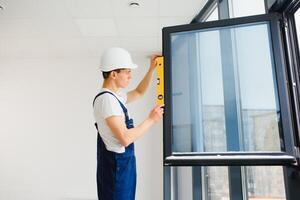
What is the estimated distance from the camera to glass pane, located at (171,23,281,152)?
1689 millimetres

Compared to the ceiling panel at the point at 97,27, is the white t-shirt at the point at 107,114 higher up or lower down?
lower down

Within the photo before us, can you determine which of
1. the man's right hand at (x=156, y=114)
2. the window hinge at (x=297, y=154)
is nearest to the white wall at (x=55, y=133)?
the man's right hand at (x=156, y=114)

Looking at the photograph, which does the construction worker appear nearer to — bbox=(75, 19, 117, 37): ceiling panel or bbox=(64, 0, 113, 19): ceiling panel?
bbox=(64, 0, 113, 19): ceiling panel

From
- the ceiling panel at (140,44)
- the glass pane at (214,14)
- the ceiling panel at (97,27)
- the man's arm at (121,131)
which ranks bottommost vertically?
the man's arm at (121,131)

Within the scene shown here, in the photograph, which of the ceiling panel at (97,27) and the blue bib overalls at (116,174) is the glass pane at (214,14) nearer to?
the ceiling panel at (97,27)

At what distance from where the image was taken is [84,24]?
3168 mm

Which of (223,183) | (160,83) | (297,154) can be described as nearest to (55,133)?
(223,183)

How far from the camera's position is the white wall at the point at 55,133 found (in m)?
3.81

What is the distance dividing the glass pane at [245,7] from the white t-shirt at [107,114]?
134cm

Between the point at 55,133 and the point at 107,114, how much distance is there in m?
2.74

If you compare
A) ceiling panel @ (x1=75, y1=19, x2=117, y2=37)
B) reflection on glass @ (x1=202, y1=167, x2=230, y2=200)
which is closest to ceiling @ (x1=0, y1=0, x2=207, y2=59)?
ceiling panel @ (x1=75, y1=19, x2=117, y2=37)

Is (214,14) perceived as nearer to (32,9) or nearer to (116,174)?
(32,9)

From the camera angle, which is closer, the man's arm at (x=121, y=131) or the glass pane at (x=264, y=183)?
the man's arm at (x=121, y=131)

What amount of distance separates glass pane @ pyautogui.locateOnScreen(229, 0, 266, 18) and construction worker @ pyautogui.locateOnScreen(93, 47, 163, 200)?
1.16 metres
